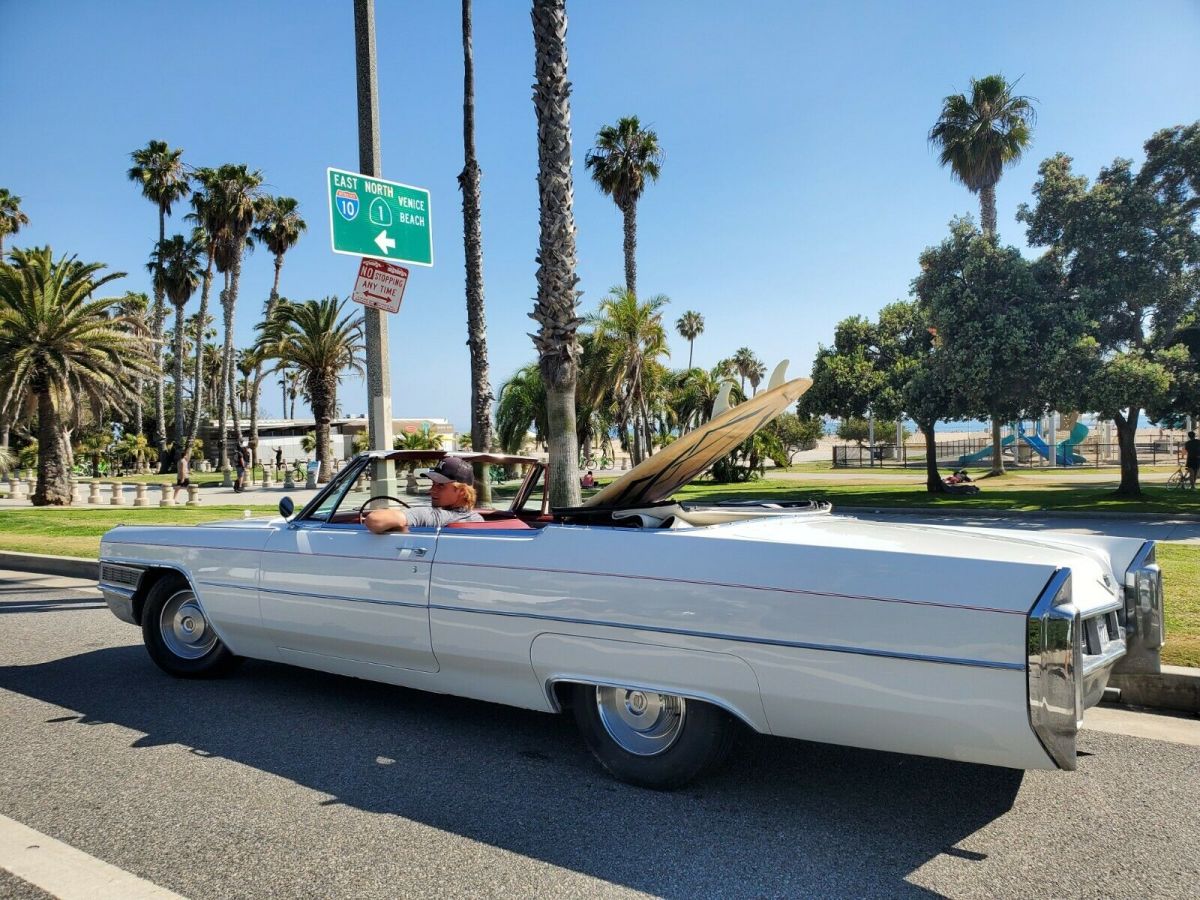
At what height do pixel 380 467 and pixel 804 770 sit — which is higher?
pixel 380 467

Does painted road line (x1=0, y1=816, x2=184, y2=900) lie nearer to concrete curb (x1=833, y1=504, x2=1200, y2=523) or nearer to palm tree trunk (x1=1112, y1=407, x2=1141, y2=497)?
concrete curb (x1=833, y1=504, x2=1200, y2=523)

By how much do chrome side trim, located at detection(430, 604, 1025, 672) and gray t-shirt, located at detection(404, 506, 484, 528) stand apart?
2.51 feet

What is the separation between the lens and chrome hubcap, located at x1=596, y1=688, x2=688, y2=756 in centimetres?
345

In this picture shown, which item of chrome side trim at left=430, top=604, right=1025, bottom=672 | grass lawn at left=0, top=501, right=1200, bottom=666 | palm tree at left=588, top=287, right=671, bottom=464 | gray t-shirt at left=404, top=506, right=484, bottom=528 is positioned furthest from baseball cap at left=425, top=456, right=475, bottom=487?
palm tree at left=588, top=287, right=671, bottom=464

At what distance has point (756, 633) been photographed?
10.1ft

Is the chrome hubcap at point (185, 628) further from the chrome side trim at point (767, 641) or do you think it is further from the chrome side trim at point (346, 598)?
the chrome side trim at point (767, 641)

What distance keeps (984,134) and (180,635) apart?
3011 centimetres

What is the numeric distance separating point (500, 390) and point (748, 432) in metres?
32.6

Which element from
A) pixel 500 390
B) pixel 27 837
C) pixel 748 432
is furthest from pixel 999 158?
pixel 27 837

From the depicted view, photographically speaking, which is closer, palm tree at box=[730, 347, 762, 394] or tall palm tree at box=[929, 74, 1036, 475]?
tall palm tree at box=[929, 74, 1036, 475]

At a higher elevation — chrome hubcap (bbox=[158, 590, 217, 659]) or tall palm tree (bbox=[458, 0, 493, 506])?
tall palm tree (bbox=[458, 0, 493, 506])

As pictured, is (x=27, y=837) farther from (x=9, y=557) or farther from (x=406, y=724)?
(x=9, y=557)

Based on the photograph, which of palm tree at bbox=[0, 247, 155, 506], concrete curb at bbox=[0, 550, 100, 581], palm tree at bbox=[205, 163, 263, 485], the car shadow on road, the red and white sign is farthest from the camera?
palm tree at bbox=[205, 163, 263, 485]

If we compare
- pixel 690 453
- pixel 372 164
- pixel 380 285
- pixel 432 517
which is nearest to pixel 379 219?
pixel 380 285
